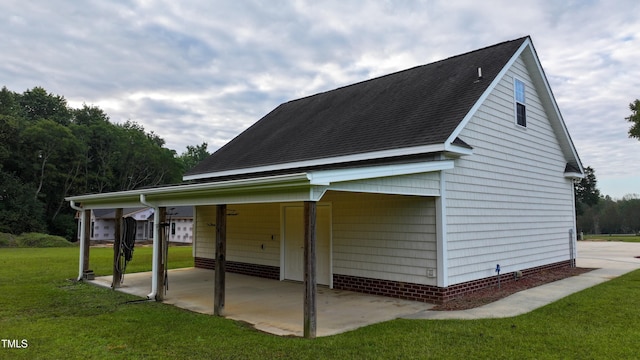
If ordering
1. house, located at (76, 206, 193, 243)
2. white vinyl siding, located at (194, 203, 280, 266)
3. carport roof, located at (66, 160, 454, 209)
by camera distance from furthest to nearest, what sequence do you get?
house, located at (76, 206, 193, 243) < white vinyl siding, located at (194, 203, 280, 266) < carport roof, located at (66, 160, 454, 209)

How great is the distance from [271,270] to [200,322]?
203 inches

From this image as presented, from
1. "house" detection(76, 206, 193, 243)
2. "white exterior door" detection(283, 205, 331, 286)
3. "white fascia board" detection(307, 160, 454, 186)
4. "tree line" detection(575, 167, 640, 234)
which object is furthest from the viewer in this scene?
"tree line" detection(575, 167, 640, 234)

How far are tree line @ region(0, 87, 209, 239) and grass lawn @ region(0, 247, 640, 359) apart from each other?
32719 mm

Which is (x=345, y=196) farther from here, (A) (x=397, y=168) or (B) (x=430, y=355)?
(B) (x=430, y=355)

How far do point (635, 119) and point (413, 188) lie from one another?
18774 mm

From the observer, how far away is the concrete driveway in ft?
22.4

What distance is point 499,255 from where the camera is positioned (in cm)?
978

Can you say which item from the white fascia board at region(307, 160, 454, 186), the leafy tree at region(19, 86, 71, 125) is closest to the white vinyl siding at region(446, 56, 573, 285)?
the white fascia board at region(307, 160, 454, 186)

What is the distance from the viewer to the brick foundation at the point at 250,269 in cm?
1180

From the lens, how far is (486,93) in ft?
30.1

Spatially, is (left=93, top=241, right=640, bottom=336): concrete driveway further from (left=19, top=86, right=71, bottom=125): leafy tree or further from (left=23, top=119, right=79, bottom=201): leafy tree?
(left=19, top=86, right=71, bottom=125): leafy tree

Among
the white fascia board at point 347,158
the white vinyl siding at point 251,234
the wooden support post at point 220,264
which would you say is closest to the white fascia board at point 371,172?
the white fascia board at point 347,158

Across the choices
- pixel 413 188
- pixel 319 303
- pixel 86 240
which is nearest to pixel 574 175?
pixel 413 188

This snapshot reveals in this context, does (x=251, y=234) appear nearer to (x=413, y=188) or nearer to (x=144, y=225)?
(x=413, y=188)
